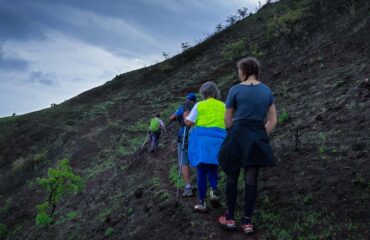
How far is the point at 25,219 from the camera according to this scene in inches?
805

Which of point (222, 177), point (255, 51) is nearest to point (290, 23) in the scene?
point (255, 51)

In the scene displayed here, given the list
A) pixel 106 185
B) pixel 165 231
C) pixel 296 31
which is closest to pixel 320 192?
pixel 165 231

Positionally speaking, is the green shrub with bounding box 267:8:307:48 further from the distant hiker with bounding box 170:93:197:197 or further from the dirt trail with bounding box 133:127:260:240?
the dirt trail with bounding box 133:127:260:240

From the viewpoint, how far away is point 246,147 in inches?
267

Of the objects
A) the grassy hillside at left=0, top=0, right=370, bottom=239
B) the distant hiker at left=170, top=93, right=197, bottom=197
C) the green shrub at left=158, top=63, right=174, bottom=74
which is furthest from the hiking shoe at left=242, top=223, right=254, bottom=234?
the green shrub at left=158, top=63, right=174, bottom=74

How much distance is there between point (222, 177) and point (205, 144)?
3.23 m

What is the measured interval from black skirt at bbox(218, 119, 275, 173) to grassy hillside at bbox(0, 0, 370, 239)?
4.10ft

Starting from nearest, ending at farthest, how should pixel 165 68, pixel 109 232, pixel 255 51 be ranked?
1. pixel 109 232
2. pixel 255 51
3. pixel 165 68

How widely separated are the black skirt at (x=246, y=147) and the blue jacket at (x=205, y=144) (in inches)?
34.0

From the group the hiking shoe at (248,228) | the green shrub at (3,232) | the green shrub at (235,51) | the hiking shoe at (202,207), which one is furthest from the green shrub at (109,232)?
the green shrub at (235,51)

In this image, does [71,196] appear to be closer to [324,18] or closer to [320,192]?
[320,192]

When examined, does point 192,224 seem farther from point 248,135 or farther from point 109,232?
point 109,232

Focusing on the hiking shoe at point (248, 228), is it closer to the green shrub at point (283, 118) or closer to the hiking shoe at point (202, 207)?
the hiking shoe at point (202, 207)

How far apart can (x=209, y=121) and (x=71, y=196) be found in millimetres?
12219
